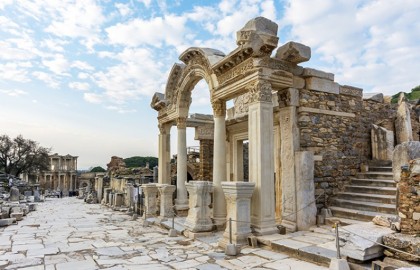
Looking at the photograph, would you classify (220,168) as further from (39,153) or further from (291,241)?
(39,153)

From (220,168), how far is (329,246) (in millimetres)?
3959

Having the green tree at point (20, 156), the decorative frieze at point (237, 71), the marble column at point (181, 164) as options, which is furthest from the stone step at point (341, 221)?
the green tree at point (20, 156)

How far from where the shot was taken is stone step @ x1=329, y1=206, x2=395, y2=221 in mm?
6882

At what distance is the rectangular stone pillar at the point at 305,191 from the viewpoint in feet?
24.4

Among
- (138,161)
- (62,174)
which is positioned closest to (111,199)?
(138,161)

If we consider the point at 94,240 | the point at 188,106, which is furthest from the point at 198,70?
the point at 94,240

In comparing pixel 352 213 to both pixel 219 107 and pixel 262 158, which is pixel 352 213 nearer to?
pixel 262 158

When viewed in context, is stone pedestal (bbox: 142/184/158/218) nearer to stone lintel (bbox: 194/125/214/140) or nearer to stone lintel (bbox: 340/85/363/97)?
stone lintel (bbox: 194/125/214/140)

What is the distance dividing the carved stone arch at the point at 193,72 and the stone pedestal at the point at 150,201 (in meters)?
3.30

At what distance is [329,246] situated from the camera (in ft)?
18.4

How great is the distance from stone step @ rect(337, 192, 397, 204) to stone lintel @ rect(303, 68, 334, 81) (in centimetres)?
327

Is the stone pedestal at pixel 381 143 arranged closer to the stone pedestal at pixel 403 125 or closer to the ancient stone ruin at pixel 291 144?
the ancient stone ruin at pixel 291 144

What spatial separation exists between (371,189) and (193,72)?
651 centimetres

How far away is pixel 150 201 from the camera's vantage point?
12.0 m
